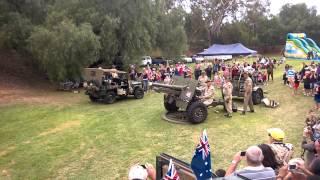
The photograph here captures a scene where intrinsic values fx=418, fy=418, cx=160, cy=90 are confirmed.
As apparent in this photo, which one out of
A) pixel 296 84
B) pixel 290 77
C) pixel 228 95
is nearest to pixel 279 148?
pixel 228 95

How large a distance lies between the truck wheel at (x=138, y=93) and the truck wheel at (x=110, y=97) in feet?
3.93

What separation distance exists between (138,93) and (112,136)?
7.67m

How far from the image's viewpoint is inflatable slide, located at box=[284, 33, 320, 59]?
3666 cm

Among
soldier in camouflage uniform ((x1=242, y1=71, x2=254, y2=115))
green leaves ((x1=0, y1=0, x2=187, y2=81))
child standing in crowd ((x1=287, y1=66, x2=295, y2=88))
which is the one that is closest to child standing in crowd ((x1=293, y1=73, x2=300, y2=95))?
child standing in crowd ((x1=287, y1=66, x2=295, y2=88))

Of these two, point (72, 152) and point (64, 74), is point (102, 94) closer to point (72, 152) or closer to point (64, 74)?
point (64, 74)

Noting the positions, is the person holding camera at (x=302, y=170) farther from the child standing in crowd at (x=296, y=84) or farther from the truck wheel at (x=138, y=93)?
the truck wheel at (x=138, y=93)

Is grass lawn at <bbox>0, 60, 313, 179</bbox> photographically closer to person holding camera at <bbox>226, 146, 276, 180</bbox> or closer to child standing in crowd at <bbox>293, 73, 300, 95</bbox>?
child standing in crowd at <bbox>293, 73, 300, 95</bbox>

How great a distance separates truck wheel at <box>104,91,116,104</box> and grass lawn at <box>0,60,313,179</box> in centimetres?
79

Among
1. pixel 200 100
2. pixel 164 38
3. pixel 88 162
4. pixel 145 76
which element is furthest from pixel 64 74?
pixel 88 162

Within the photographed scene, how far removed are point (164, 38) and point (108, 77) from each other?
12035 mm

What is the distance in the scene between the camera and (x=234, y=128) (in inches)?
506

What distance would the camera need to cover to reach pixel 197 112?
529 inches

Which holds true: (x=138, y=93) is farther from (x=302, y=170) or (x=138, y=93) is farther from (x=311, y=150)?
(x=302, y=170)

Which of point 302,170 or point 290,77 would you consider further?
point 290,77
